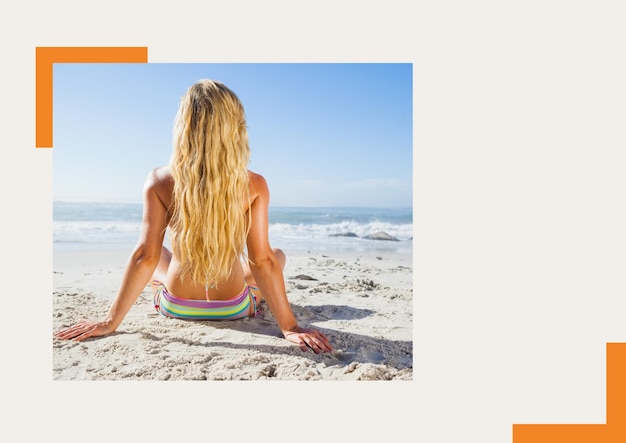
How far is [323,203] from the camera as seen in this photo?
41.6 feet

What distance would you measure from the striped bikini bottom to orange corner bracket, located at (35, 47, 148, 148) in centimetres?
115

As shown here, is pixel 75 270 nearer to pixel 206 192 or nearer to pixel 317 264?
pixel 317 264

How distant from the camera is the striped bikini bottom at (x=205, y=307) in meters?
2.79

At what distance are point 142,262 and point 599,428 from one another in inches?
94.4

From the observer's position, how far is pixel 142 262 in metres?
2.43

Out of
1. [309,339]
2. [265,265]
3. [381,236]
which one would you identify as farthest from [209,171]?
[381,236]

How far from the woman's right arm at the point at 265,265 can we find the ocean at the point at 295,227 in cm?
452

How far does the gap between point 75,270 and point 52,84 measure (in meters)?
2.61

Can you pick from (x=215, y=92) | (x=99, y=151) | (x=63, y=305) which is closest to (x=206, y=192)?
(x=215, y=92)

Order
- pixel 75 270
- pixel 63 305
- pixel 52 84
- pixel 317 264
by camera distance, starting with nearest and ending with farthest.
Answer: pixel 52 84 < pixel 63 305 < pixel 75 270 < pixel 317 264

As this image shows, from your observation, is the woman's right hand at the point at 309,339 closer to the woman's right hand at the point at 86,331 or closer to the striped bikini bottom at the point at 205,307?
the striped bikini bottom at the point at 205,307
